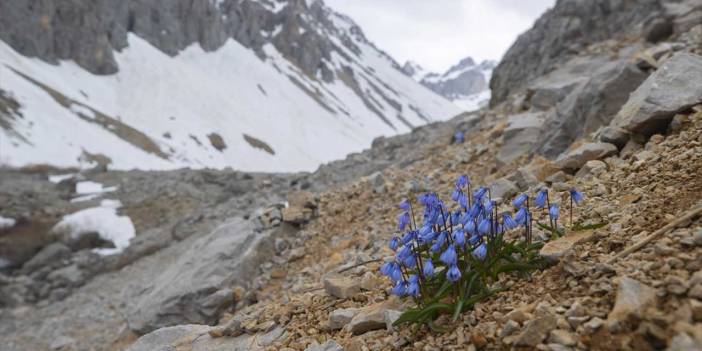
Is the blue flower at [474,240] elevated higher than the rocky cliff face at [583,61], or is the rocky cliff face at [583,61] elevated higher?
the rocky cliff face at [583,61]

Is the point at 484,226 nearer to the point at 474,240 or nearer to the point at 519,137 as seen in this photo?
the point at 474,240

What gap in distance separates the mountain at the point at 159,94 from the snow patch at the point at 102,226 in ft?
51.4

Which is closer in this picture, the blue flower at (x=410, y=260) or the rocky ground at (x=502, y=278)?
the rocky ground at (x=502, y=278)

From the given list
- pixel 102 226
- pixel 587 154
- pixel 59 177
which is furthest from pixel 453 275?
pixel 59 177

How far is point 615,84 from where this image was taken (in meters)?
8.78

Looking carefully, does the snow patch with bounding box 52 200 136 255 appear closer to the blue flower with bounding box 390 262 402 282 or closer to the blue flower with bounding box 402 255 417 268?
the blue flower with bounding box 390 262 402 282

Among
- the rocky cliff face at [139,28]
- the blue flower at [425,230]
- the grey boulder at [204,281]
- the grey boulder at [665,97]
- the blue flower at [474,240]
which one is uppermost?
the rocky cliff face at [139,28]

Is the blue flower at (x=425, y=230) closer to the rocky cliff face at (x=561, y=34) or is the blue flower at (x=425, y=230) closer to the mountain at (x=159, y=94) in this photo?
the rocky cliff face at (x=561, y=34)

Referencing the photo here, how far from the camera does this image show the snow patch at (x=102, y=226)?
21500 mm

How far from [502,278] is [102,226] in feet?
73.9

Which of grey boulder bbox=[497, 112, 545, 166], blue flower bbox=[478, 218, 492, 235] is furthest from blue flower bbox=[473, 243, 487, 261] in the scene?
grey boulder bbox=[497, 112, 545, 166]

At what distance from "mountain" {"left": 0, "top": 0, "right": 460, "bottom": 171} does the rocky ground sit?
941 inches

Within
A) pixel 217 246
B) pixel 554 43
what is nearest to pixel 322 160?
pixel 554 43

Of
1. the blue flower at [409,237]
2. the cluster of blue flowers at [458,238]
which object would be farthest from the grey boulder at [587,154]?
the blue flower at [409,237]
